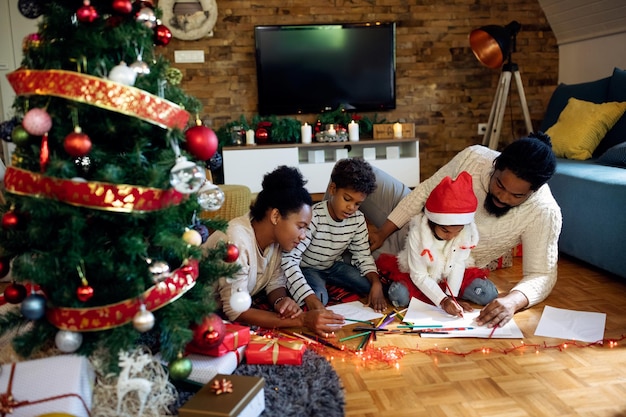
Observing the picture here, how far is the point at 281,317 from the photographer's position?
203cm

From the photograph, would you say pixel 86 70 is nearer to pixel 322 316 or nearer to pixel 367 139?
pixel 322 316

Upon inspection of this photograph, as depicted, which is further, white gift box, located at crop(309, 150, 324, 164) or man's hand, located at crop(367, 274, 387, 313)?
white gift box, located at crop(309, 150, 324, 164)

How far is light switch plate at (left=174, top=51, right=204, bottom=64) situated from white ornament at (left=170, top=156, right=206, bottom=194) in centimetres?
376

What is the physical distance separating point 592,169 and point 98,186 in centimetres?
256

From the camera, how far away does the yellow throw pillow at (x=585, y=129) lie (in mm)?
3430

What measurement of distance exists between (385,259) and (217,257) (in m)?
1.13

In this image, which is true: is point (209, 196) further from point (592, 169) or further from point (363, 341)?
point (592, 169)

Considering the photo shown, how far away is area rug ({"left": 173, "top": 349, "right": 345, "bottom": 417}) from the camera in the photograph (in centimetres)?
150

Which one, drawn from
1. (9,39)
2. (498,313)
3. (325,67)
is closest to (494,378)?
(498,313)

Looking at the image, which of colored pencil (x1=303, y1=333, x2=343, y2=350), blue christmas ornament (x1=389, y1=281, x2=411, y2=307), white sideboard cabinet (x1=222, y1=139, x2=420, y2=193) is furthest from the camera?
white sideboard cabinet (x1=222, y1=139, x2=420, y2=193)

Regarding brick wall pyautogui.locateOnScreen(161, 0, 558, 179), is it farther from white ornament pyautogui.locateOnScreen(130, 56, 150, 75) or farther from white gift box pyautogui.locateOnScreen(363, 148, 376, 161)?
white ornament pyautogui.locateOnScreen(130, 56, 150, 75)

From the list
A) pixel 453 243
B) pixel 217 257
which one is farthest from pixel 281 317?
pixel 453 243

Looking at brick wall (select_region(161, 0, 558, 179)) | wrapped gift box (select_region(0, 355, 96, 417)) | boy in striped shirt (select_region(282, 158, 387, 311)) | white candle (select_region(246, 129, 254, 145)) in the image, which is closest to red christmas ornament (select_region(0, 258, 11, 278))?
wrapped gift box (select_region(0, 355, 96, 417))

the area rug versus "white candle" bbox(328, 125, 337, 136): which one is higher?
"white candle" bbox(328, 125, 337, 136)
